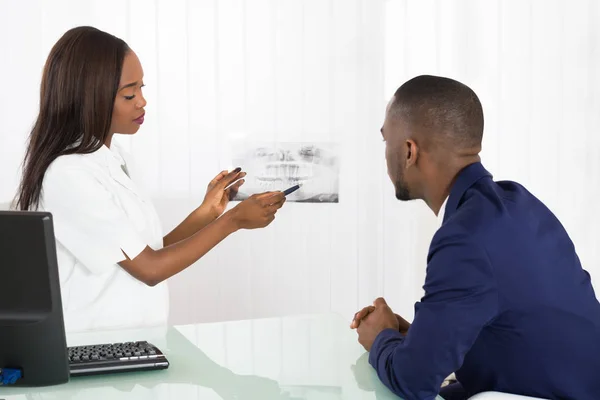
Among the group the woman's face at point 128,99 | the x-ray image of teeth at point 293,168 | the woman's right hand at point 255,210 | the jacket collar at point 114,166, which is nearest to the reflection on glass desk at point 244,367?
the woman's right hand at point 255,210

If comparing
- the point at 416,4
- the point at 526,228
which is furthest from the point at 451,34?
the point at 526,228

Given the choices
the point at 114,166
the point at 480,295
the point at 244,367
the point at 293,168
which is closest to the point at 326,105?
the point at 293,168

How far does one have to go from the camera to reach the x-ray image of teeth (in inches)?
152

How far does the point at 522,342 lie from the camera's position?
147 centimetres

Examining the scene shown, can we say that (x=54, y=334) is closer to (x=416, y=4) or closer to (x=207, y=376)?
(x=207, y=376)

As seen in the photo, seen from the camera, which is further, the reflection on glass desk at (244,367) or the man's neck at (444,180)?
the man's neck at (444,180)

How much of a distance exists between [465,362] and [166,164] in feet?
8.25

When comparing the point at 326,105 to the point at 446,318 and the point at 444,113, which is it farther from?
the point at 446,318

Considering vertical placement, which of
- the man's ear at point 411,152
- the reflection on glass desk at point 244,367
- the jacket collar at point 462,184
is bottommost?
the reflection on glass desk at point 244,367

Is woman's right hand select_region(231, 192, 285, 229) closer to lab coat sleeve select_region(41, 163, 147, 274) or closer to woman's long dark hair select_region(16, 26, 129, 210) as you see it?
lab coat sleeve select_region(41, 163, 147, 274)

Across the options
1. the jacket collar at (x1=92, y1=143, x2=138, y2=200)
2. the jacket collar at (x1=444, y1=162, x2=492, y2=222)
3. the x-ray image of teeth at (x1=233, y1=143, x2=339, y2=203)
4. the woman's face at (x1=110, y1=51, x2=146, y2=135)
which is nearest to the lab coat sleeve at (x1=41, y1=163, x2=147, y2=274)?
the jacket collar at (x1=92, y1=143, x2=138, y2=200)

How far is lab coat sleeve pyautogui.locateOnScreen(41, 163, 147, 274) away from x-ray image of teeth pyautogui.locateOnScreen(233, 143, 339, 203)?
184cm

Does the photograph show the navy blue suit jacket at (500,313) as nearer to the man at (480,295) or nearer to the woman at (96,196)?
the man at (480,295)

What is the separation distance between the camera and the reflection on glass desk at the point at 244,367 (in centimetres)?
142
